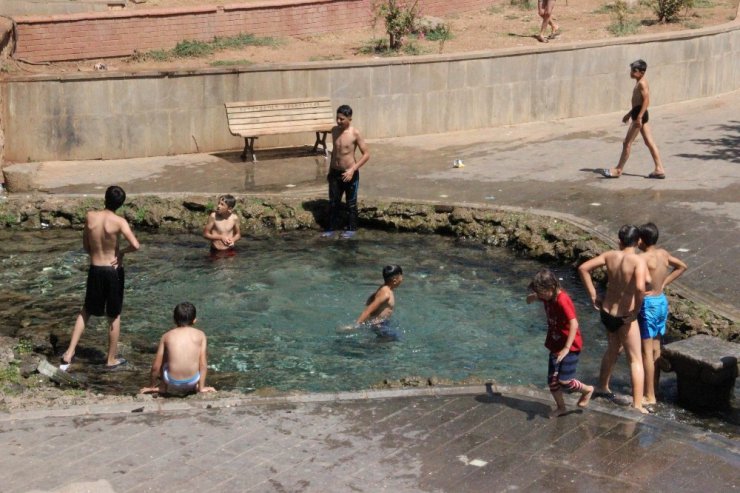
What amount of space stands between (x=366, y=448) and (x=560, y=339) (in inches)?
73.5

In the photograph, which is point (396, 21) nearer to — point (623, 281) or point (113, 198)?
point (113, 198)

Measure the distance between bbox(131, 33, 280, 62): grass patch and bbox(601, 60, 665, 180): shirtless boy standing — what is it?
7777 mm

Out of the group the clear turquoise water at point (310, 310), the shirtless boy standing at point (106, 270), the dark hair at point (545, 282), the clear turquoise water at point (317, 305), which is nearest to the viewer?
the dark hair at point (545, 282)

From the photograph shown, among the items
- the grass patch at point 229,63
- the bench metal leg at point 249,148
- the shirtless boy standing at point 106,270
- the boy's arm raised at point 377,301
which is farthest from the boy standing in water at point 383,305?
the grass patch at point 229,63

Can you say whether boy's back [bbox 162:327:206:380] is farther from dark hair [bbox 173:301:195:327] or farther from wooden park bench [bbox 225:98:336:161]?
wooden park bench [bbox 225:98:336:161]

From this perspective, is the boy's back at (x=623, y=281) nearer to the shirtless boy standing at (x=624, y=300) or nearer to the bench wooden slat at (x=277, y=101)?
the shirtless boy standing at (x=624, y=300)

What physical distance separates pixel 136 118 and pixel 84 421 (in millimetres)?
9971

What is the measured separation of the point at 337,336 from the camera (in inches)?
475

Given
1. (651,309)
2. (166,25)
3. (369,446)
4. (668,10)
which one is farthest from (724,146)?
(369,446)

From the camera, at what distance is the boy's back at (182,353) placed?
961 cm

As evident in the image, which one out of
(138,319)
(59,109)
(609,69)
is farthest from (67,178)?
(609,69)

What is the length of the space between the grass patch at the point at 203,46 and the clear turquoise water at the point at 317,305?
220 inches

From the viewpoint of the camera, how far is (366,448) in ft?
27.1

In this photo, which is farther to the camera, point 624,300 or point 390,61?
point 390,61
